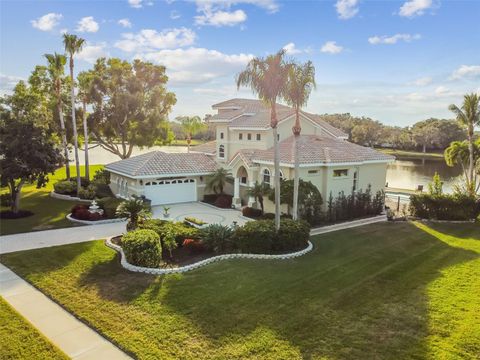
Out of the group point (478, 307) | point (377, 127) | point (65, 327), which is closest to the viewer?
point (65, 327)

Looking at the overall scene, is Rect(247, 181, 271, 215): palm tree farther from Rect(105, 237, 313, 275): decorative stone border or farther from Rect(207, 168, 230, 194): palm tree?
Rect(105, 237, 313, 275): decorative stone border

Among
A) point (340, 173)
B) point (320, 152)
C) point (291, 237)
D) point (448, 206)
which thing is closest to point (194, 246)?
point (291, 237)

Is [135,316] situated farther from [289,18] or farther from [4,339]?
[289,18]

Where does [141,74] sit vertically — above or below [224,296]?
above

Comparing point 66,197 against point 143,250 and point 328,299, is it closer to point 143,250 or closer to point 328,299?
point 143,250

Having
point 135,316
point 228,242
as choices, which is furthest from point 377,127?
point 135,316

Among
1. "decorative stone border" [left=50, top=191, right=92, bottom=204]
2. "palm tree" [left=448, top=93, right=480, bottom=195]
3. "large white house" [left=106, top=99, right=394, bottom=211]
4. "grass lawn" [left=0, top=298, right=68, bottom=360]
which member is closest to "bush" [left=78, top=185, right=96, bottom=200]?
"decorative stone border" [left=50, top=191, right=92, bottom=204]
